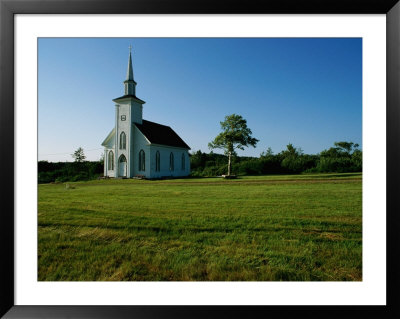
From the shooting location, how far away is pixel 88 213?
13.3 ft

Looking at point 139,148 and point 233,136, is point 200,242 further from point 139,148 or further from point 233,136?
point 139,148

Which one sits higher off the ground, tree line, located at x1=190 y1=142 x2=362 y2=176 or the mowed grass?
tree line, located at x1=190 y1=142 x2=362 y2=176

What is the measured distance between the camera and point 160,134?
11883mm

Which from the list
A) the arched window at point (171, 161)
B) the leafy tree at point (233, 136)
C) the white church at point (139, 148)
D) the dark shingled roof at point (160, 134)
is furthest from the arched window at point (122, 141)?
the leafy tree at point (233, 136)

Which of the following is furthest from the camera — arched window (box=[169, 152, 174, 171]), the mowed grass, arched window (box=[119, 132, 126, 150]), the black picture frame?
arched window (box=[169, 152, 174, 171])

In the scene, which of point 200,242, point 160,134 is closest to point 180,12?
point 200,242

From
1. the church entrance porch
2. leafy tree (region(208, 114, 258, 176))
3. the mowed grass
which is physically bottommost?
the mowed grass

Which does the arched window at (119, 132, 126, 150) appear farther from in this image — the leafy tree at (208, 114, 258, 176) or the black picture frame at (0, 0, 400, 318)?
the black picture frame at (0, 0, 400, 318)

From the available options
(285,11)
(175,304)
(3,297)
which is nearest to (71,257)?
(3,297)

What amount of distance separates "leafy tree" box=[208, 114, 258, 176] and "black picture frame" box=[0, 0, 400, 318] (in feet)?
15.0

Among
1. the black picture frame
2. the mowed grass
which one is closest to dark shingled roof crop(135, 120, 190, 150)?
the mowed grass

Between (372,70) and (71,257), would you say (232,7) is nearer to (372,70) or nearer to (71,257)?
(372,70)

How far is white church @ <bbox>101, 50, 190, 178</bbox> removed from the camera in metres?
9.73

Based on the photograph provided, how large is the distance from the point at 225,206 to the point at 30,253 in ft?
11.8
